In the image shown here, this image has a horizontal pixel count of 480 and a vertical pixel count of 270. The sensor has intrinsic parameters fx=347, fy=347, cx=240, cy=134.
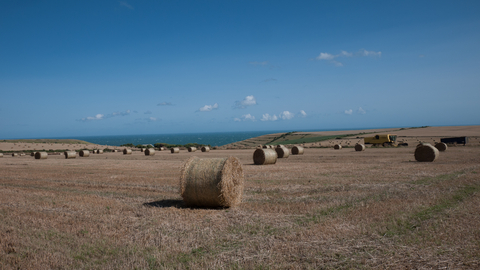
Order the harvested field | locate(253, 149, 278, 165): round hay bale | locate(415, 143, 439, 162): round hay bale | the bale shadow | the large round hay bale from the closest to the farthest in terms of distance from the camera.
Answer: the harvested field, the large round hay bale, the bale shadow, locate(415, 143, 439, 162): round hay bale, locate(253, 149, 278, 165): round hay bale

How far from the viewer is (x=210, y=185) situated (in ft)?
32.7

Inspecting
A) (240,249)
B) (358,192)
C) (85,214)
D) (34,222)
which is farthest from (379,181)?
(34,222)

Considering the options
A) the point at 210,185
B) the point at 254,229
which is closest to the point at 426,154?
the point at 210,185

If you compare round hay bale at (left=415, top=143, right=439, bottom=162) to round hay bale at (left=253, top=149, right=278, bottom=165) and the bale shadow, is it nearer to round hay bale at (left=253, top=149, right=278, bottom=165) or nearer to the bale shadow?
round hay bale at (left=253, top=149, right=278, bottom=165)

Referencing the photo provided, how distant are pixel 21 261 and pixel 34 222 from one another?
2.69 meters

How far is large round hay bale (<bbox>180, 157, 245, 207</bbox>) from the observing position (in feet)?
32.3

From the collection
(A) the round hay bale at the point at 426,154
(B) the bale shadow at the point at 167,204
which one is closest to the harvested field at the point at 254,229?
(B) the bale shadow at the point at 167,204

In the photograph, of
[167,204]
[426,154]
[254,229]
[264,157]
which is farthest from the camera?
[264,157]

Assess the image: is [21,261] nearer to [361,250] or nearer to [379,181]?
[361,250]

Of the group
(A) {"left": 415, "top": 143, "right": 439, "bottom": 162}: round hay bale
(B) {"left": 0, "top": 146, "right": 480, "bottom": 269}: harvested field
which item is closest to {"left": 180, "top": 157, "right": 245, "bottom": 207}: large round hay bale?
(B) {"left": 0, "top": 146, "right": 480, "bottom": 269}: harvested field

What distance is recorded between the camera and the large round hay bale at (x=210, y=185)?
986 cm

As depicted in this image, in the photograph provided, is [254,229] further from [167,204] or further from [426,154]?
[426,154]

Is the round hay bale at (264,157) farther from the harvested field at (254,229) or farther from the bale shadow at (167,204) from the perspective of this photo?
the bale shadow at (167,204)

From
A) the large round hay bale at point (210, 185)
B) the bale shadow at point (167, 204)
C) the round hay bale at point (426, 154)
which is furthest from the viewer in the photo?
the round hay bale at point (426, 154)
